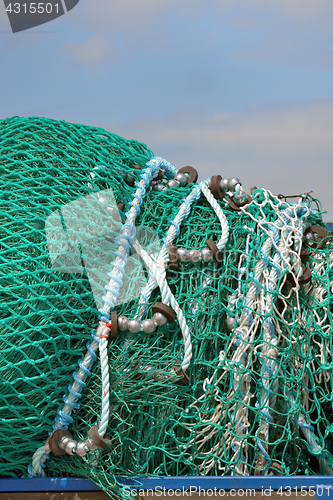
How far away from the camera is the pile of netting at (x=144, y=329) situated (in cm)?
131

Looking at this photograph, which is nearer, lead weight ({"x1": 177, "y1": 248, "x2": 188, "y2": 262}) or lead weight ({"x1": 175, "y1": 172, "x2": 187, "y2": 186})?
lead weight ({"x1": 177, "y1": 248, "x2": 188, "y2": 262})

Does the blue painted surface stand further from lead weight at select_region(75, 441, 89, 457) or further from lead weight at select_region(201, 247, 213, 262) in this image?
lead weight at select_region(201, 247, 213, 262)

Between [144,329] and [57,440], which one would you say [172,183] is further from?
[57,440]

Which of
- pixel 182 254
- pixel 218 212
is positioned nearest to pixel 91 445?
pixel 182 254

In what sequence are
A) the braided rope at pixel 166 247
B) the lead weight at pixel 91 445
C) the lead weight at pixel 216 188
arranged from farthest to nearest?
the lead weight at pixel 216 188 < the braided rope at pixel 166 247 < the lead weight at pixel 91 445

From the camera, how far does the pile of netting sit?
4.31 feet

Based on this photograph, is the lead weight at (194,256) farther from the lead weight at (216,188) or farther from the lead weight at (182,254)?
the lead weight at (216,188)

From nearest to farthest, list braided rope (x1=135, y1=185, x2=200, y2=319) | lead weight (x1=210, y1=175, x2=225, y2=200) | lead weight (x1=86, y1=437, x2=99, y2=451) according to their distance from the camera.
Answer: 1. lead weight (x1=86, y1=437, x2=99, y2=451)
2. braided rope (x1=135, y1=185, x2=200, y2=319)
3. lead weight (x1=210, y1=175, x2=225, y2=200)

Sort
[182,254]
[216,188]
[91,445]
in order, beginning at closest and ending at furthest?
[91,445], [182,254], [216,188]

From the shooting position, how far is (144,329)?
1.36m

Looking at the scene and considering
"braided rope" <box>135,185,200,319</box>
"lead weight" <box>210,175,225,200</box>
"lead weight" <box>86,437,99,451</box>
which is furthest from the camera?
"lead weight" <box>210,175,225,200</box>

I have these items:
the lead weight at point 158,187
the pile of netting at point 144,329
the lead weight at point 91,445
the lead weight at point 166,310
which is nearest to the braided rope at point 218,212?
the pile of netting at point 144,329

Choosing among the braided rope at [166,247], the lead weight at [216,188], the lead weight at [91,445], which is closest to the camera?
the lead weight at [91,445]

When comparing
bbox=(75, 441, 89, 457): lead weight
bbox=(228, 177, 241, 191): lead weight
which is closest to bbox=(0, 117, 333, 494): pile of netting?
bbox=(75, 441, 89, 457): lead weight
